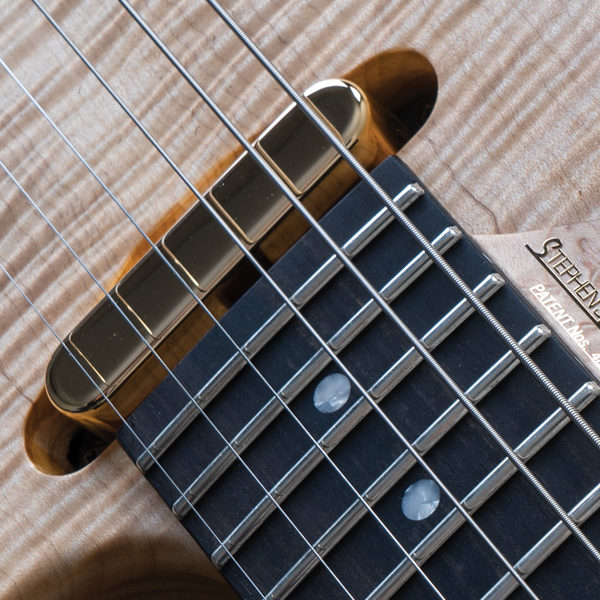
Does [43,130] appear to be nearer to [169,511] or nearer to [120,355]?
[120,355]

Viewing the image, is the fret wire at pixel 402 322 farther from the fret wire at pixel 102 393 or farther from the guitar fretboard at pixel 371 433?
the fret wire at pixel 102 393

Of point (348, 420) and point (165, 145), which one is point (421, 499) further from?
point (165, 145)

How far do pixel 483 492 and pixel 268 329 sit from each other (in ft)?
0.58

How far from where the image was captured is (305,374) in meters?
0.59

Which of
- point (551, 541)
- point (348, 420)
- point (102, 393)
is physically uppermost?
point (102, 393)

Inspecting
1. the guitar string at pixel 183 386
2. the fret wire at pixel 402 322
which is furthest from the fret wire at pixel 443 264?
the guitar string at pixel 183 386

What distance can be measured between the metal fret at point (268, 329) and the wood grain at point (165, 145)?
1.4 inches

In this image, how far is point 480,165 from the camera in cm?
60

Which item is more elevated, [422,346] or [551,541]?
[422,346]

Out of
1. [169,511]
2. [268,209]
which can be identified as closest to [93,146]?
[268,209]

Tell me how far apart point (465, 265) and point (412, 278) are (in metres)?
0.03

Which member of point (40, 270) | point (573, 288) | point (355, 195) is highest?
point (40, 270)

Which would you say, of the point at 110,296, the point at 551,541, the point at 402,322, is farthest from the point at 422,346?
the point at 110,296

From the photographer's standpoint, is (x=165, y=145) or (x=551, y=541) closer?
(x=551, y=541)
